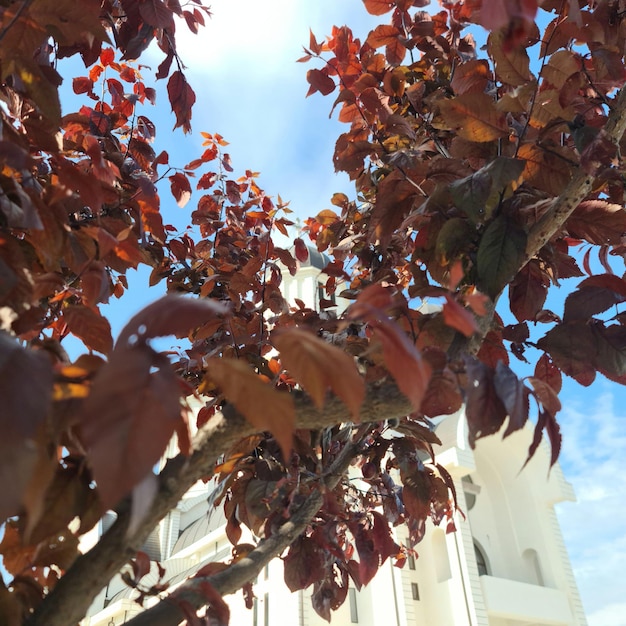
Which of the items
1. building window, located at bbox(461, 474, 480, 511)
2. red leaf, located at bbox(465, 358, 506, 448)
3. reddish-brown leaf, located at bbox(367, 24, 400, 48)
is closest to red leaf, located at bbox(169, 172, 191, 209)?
reddish-brown leaf, located at bbox(367, 24, 400, 48)

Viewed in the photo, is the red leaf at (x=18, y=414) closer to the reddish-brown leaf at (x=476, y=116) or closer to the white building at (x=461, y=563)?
the reddish-brown leaf at (x=476, y=116)

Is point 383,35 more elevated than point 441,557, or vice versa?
point 441,557

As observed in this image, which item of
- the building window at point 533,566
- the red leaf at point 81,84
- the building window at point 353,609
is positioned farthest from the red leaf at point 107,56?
the building window at point 533,566

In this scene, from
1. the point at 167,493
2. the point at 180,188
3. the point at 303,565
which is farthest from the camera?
the point at 180,188

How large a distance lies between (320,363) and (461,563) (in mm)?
10931

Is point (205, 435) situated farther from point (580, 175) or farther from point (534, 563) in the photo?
point (534, 563)

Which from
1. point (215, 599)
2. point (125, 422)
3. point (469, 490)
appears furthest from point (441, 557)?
point (125, 422)

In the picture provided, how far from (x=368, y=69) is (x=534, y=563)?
13.3 metres

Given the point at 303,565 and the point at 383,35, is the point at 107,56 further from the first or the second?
the point at 303,565

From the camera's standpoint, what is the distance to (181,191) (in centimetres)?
217

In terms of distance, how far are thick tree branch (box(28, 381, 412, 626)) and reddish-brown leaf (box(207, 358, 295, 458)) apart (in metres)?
0.22

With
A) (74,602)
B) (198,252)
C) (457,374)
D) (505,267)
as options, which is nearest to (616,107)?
(505,267)

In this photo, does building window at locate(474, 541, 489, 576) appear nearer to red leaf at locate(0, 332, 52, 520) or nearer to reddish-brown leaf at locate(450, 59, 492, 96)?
reddish-brown leaf at locate(450, 59, 492, 96)

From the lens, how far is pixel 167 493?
0.68 metres
